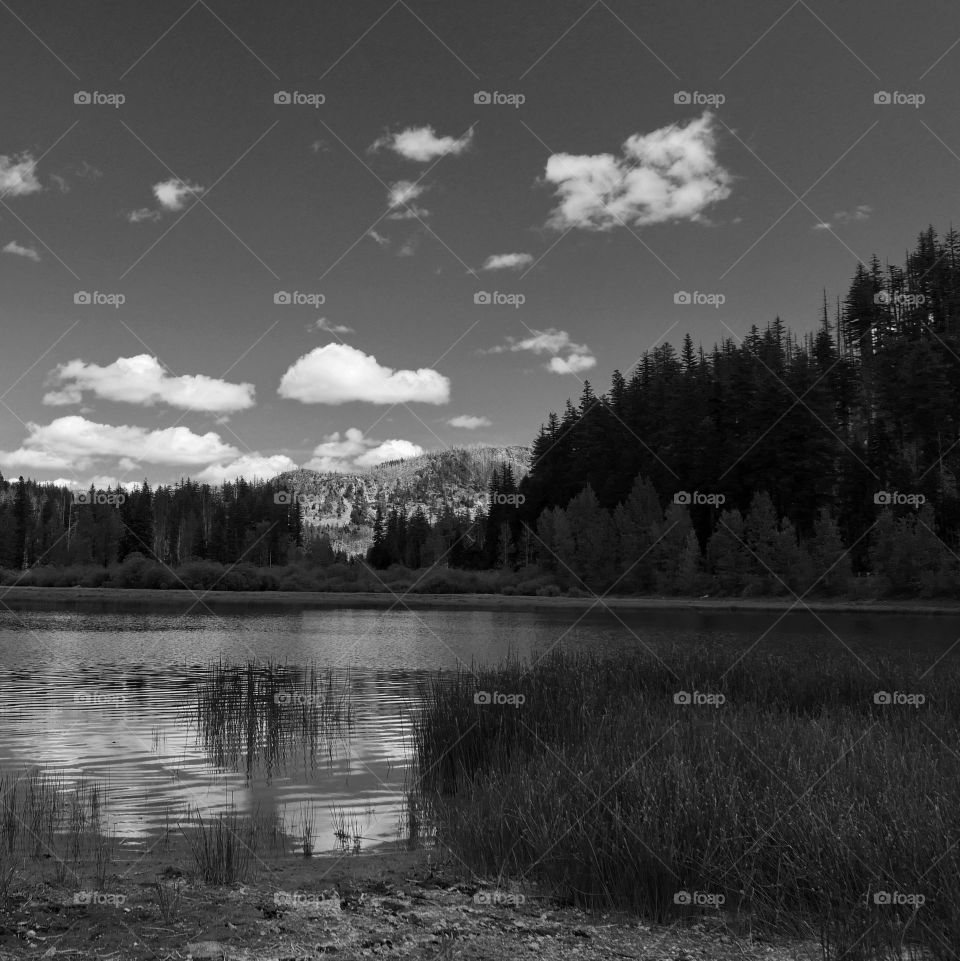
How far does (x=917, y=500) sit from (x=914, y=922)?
77.3m

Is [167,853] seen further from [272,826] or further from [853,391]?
[853,391]

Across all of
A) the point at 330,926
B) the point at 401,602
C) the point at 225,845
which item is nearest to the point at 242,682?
the point at 225,845

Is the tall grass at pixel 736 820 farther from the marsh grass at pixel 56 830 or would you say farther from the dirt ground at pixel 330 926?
the marsh grass at pixel 56 830

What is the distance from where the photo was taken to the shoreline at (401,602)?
72812 millimetres

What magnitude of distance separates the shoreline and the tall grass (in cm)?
6306

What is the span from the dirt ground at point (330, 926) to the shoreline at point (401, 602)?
67330mm

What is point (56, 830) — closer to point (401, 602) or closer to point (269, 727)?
point (269, 727)

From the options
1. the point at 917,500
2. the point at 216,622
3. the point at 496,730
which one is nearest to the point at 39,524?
the point at 216,622

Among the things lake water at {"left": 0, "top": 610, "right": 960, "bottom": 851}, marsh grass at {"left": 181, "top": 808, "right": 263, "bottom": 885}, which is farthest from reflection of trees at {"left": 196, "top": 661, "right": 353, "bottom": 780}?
marsh grass at {"left": 181, "top": 808, "right": 263, "bottom": 885}

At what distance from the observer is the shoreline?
72.8m

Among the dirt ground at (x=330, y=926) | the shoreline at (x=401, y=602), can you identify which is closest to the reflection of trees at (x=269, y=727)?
the dirt ground at (x=330, y=926)

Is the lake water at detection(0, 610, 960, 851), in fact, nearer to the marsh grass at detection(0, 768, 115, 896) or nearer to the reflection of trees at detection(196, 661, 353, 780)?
the reflection of trees at detection(196, 661, 353, 780)

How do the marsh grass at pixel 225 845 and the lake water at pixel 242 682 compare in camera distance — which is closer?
the marsh grass at pixel 225 845

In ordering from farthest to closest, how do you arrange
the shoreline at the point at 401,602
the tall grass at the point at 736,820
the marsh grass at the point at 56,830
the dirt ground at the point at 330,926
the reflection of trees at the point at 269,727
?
1. the shoreline at the point at 401,602
2. the reflection of trees at the point at 269,727
3. the marsh grass at the point at 56,830
4. the tall grass at the point at 736,820
5. the dirt ground at the point at 330,926
